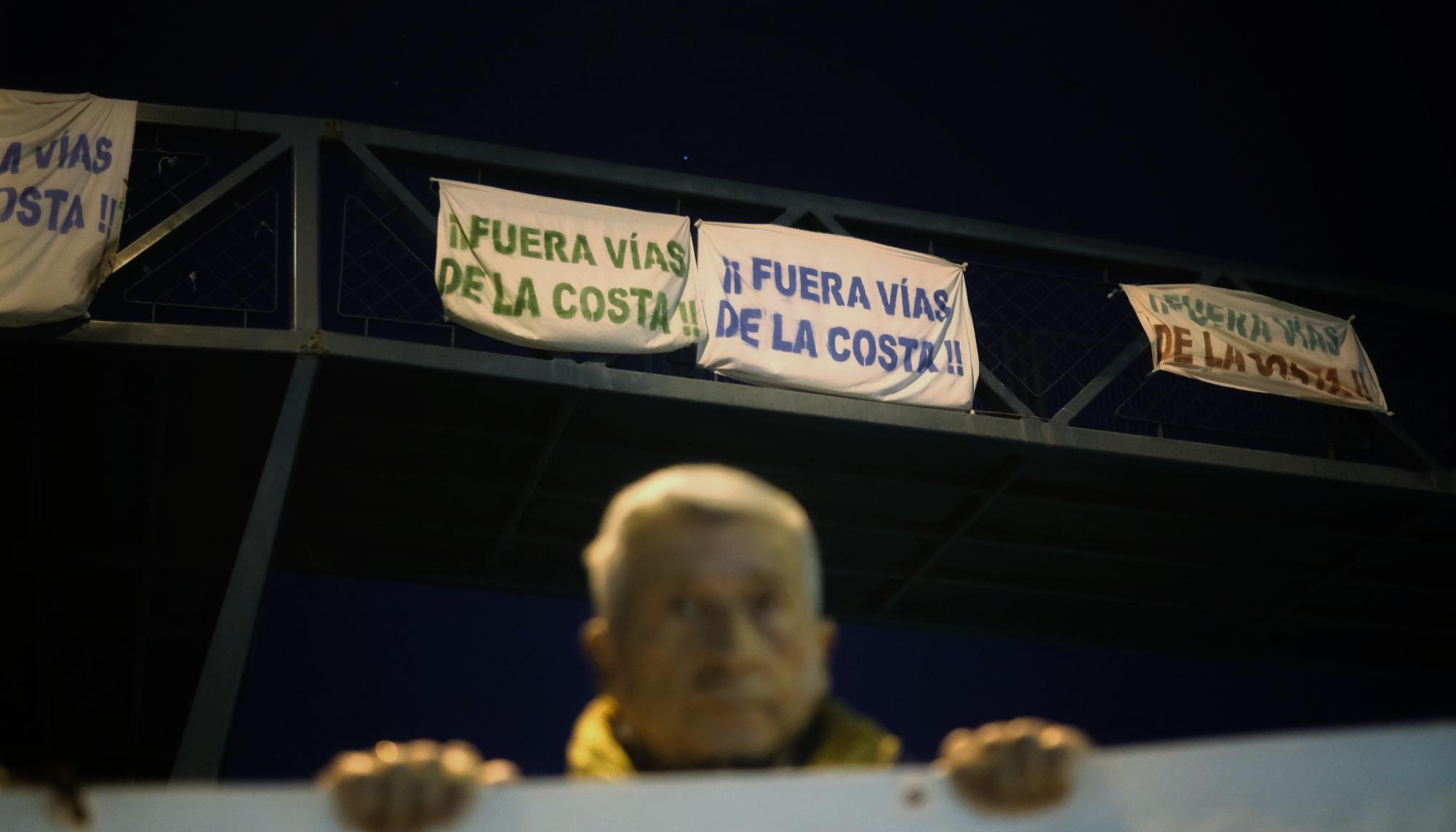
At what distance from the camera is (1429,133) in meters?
14.3

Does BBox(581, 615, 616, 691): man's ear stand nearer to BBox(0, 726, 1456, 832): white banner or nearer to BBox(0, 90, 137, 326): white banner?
BBox(0, 726, 1456, 832): white banner

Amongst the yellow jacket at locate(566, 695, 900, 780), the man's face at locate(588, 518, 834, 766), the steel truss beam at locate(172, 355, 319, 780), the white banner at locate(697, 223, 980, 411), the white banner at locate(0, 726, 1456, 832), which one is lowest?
the white banner at locate(0, 726, 1456, 832)

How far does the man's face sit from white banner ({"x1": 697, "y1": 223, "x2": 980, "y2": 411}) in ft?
21.8

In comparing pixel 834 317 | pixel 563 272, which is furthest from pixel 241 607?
pixel 834 317

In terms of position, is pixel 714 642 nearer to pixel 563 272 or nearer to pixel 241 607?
pixel 241 607

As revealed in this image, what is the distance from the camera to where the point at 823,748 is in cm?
217

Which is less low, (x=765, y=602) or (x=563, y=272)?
(x=563, y=272)

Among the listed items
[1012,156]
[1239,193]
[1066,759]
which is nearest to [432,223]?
[1066,759]


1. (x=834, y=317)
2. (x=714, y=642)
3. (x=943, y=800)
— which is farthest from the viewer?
(x=834, y=317)

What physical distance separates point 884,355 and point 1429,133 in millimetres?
8481

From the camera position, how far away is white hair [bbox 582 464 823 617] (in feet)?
7.21

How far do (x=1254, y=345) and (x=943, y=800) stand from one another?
9.64m

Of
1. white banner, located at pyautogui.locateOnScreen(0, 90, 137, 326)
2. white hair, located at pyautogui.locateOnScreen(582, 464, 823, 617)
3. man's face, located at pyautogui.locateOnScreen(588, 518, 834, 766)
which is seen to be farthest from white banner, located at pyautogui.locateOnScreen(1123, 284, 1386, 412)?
man's face, located at pyautogui.locateOnScreen(588, 518, 834, 766)

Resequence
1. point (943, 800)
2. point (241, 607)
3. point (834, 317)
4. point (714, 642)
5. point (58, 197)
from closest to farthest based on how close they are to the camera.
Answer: point (943, 800) → point (714, 642) → point (241, 607) → point (58, 197) → point (834, 317)
